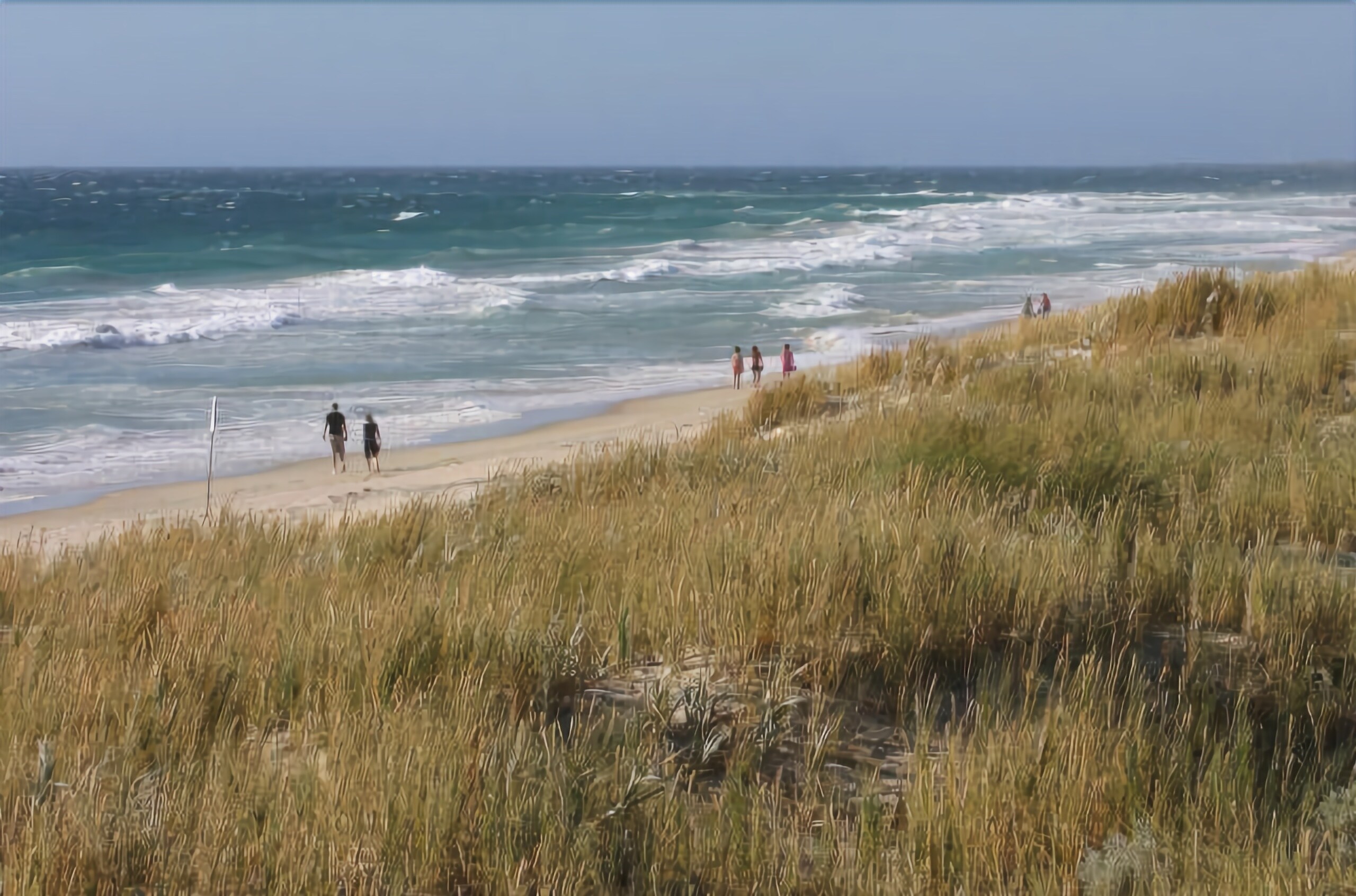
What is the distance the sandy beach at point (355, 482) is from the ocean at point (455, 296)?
20.2 inches

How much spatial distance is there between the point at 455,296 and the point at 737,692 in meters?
26.7

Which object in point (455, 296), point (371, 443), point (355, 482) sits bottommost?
point (355, 482)

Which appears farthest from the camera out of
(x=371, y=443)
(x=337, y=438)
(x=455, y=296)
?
(x=455, y=296)

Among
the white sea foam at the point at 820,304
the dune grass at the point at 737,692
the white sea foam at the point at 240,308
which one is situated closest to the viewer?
the dune grass at the point at 737,692

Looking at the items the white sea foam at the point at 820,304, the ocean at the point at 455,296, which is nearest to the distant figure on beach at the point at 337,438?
the ocean at the point at 455,296

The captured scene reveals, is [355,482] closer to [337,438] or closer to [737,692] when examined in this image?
[337,438]

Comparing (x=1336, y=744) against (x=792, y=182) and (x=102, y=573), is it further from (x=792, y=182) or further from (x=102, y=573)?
(x=792, y=182)

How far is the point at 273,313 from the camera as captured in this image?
2581 cm

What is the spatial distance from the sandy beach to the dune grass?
3859 mm

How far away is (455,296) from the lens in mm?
29391

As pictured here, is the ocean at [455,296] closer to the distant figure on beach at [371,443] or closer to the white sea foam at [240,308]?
the white sea foam at [240,308]

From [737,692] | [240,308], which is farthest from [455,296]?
[737,692]

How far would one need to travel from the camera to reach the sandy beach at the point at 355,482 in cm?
1046

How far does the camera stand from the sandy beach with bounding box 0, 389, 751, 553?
10.5 meters
